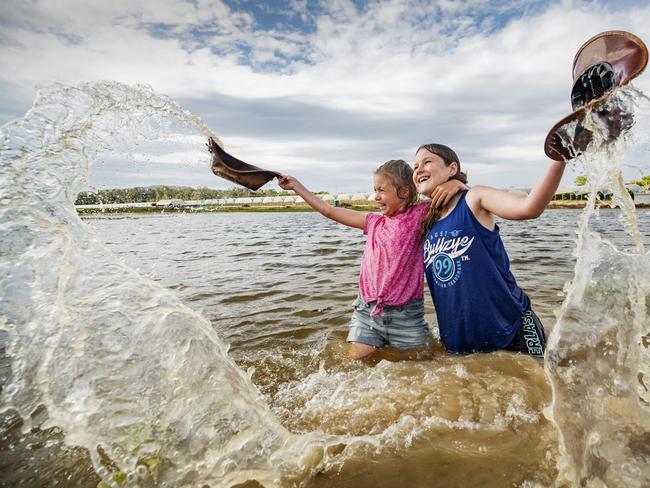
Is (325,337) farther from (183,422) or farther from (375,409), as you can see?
(183,422)

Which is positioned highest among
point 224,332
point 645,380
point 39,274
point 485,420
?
point 39,274

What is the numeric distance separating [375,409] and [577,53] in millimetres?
2567

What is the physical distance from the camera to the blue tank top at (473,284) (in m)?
3.06

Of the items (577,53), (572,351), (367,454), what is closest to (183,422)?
(367,454)

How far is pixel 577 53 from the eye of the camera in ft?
7.36

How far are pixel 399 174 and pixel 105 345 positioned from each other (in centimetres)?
288

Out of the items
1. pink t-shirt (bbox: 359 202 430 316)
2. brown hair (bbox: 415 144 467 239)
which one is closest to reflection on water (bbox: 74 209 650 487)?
pink t-shirt (bbox: 359 202 430 316)

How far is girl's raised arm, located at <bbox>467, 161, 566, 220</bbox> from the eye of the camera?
253 cm

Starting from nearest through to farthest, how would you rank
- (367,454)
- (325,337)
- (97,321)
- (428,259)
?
(367,454) → (97,321) → (428,259) → (325,337)

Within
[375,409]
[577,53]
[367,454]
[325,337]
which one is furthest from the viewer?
[325,337]

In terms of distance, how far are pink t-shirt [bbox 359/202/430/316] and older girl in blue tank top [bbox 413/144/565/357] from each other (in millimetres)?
230

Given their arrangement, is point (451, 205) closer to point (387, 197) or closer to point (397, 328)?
point (387, 197)

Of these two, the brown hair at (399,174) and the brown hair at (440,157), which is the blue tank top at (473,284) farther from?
the brown hair at (399,174)

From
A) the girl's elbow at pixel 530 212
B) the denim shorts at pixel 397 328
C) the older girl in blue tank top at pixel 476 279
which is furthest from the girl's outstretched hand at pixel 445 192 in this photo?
the denim shorts at pixel 397 328
